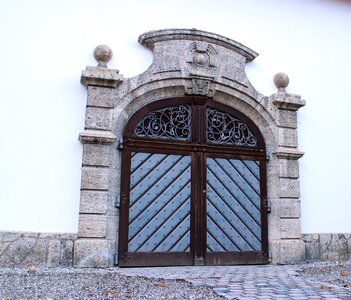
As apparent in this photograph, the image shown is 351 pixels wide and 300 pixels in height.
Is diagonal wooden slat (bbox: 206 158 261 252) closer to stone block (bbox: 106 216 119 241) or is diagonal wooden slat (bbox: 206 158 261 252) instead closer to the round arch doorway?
the round arch doorway

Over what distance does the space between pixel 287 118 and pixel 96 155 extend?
9.31ft

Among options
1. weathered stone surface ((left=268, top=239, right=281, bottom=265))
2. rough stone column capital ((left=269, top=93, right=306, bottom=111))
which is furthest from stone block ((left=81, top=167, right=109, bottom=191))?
rough stone column capital ((left=269, top=93, right=306, bottom=111))

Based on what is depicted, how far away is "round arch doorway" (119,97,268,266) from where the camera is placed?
18.4 feet

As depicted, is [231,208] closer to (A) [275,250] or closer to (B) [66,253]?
(A) [275,250]

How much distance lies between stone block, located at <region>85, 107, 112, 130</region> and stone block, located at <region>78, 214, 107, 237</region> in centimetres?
111

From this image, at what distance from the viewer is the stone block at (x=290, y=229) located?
6.05m

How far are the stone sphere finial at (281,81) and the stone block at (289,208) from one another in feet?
5.29

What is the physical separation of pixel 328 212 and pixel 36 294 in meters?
4.49

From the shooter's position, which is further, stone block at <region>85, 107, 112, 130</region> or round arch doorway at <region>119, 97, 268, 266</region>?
round arch doorway at <region>119, 97, 268, 266</region>

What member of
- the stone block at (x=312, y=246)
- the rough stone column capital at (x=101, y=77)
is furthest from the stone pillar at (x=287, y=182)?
the rough stone column capital at (x=101, y=77)

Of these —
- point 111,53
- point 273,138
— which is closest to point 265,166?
point 273,138

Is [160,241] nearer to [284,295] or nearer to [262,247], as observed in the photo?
[262,247]

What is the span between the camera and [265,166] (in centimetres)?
629

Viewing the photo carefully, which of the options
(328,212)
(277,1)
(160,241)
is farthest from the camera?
(277,1)
